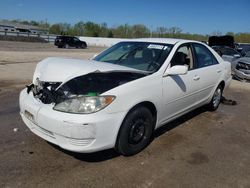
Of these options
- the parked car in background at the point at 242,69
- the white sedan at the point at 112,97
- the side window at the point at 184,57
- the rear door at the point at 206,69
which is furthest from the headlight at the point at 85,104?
the parked car in background at the point at 242,69

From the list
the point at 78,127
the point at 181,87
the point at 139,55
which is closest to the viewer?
the point at 78,127

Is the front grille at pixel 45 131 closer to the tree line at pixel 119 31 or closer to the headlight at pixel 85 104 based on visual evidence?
the headlight at pixel 85 104

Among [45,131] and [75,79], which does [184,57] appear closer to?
[75,79]

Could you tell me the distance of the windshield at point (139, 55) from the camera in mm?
4266

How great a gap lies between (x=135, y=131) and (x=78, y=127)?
938 millimetres

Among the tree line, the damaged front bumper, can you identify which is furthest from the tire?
the tree line

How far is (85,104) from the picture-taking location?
3162mm

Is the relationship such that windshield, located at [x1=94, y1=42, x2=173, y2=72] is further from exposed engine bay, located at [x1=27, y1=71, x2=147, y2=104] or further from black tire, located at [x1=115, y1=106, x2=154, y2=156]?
black tire, located at [x1=115, y1=106, x2=154, y2=156]

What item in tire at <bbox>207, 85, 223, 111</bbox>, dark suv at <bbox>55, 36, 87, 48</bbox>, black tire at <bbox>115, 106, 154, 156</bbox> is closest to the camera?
black tire at <bbox>115, 106, 154, 156</bbox>

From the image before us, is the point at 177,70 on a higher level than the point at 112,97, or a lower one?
higher

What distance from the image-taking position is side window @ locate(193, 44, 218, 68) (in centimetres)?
517

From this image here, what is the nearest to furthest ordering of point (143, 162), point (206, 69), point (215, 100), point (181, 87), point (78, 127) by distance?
1. point (78, 127)
2. point (143, 162)
3. point (181, 87)
4. point (206, 69)
5. point (215, 100)

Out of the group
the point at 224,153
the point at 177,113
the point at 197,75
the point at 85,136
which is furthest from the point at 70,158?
the point at 197,75

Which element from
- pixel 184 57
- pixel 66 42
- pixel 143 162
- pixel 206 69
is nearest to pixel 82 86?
pixel 143 162
